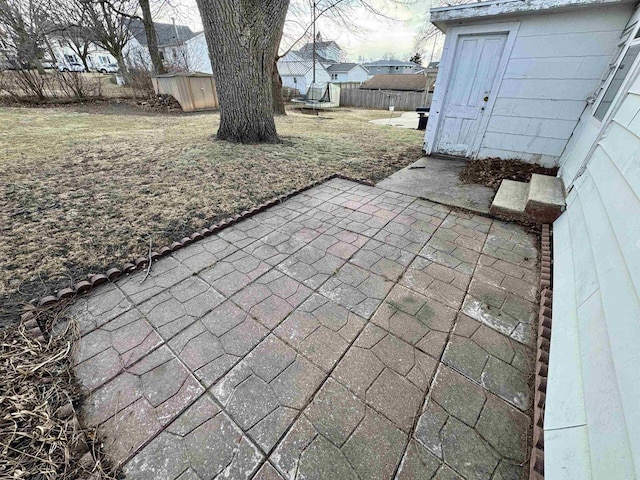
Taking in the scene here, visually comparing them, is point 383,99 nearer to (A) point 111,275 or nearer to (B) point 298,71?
(B) point 298,71

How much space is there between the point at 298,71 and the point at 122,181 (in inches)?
1016

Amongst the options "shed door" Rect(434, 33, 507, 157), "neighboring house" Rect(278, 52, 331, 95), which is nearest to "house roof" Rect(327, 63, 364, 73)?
"neighboring house" Rect(278, 52, 331, 95)

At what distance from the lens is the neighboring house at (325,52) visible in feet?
81.2

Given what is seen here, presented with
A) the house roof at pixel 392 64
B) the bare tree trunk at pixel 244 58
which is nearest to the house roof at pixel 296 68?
the house roof at pixel 392 64

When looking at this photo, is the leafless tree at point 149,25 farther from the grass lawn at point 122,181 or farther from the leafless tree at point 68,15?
the grass lawn at point 122,181

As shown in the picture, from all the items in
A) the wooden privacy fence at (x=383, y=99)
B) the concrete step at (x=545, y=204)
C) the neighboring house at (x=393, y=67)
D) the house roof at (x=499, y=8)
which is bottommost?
the concrete step at (x=545, y=204)

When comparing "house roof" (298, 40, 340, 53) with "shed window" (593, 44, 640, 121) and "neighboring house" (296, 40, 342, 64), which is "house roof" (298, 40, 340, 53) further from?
"shed window" (593, 44, 640, 121)

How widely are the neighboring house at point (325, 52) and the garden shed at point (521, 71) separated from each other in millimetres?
24470

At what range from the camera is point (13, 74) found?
9.27m

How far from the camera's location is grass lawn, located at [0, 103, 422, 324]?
2256 mm

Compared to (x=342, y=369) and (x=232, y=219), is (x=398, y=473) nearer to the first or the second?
(x=342, y=369)

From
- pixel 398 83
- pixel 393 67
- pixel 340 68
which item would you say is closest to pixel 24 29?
pixel 398 83

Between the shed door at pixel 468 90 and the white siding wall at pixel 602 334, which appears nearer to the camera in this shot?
the white siding wall at pixel 602 334

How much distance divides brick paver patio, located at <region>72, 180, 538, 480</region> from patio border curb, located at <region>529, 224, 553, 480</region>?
0.16 ft
